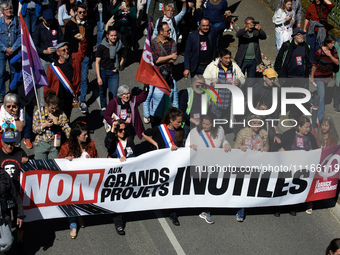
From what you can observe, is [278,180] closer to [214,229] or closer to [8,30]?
[214,229]

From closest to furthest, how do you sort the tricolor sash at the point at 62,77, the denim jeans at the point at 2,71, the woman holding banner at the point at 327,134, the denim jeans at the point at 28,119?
the woman holding banner at the point at 327,134
the tricolor sash at the point at 62,77
the denim jeans at the point at 28,119
the denim jeans at the point at 2,71

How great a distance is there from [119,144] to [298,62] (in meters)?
4.62

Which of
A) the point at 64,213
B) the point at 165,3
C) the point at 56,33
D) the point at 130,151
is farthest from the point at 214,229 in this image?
the point at 165,3

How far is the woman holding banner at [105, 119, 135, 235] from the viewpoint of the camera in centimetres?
825

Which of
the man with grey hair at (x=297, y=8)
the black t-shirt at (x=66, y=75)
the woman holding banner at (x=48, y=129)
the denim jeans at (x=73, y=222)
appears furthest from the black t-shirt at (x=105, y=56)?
the man with grey hair at (x=297, y=8)

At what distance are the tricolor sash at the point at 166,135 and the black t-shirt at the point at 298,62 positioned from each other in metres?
3.74

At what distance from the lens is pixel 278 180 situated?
859 cm

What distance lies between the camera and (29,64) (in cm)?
889

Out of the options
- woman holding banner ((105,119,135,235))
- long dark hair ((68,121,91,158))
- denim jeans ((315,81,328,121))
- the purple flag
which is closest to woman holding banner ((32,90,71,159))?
the purple flag

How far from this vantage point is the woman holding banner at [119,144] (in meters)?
8.25

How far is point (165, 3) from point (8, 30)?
4117 millimetres

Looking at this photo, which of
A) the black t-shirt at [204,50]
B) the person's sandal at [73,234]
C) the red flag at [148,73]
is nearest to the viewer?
the person's sandal at [73,234]

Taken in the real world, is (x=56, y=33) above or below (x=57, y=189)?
above

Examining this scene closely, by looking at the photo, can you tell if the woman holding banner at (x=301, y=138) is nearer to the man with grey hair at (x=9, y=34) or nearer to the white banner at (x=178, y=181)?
the white banner at (x=178, y=181)
